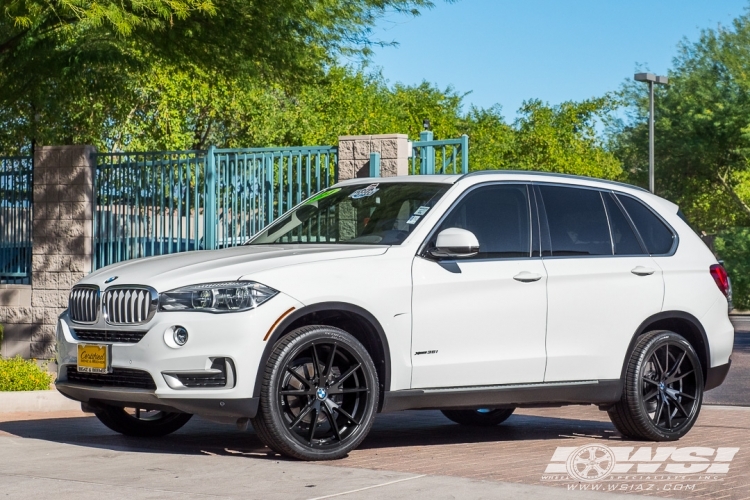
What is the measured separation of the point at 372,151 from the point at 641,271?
5.86m

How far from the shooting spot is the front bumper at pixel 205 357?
7406mm

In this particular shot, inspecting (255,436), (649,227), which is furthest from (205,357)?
(649,227)

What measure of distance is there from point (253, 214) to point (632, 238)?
677cm

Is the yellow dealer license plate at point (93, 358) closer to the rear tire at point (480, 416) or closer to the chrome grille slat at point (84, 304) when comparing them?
the chrome grille slat at point (84, 304)

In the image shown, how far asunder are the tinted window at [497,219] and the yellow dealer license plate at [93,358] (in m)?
2.38

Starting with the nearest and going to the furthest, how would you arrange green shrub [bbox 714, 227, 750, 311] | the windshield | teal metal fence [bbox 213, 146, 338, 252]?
the windshield
teal metal fence [bbox 213, 146, 338, 252]
green shrub [bbox 714, 227, 750, 311]

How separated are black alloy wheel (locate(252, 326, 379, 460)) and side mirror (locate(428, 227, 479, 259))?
2.84ft

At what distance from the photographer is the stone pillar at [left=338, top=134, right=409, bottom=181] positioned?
47.0ft

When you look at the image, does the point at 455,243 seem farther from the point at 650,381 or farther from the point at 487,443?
the point at 650,381

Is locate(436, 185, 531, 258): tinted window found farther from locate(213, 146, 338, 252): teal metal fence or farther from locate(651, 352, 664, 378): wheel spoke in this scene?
locate(213, 146, 338, 252): teal metal fence

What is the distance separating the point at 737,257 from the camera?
141 feet

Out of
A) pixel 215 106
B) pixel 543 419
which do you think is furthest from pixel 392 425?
pixel 215 106

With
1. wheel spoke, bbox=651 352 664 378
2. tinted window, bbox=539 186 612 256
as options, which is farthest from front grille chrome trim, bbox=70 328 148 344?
wheel spoke, bbox=651 352 664 378

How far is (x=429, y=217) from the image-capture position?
27.4ft
